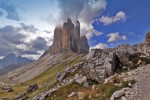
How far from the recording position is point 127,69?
4425cm

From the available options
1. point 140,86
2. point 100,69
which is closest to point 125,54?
point 100,69

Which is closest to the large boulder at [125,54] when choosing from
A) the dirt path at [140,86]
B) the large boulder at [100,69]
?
the large boulder at [100,69]

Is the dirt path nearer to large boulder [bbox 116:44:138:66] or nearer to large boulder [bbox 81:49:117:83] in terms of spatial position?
large boulder [bbox 81:49:117:83]

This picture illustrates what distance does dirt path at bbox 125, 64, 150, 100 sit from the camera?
30495 millimetres

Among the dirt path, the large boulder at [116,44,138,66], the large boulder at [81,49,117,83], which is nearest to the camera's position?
the dirt path

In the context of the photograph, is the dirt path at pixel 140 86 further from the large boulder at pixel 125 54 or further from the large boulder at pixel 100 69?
the large boulder at pixel 125 54

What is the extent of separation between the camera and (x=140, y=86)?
33.4 m

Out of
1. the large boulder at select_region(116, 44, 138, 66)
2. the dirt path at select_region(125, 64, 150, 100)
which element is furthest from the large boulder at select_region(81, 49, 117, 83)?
the dirt path at select_region(125, 64, 150, 100)

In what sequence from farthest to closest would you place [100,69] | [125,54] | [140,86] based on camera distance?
[125,54], [100,69], [140,86]

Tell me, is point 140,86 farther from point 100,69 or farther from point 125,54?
point 125,54

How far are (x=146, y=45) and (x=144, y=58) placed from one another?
8567 millimetres

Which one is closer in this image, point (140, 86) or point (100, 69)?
point (140, 86)

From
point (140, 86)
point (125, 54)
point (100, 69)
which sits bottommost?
point (140, 86)

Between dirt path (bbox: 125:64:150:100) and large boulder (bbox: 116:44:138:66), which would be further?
large boulder (bbox: 116:44:138:66)
